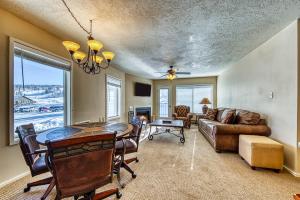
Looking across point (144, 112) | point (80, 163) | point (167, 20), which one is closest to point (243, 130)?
point (167, 20)

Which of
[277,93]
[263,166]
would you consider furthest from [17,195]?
[277,93]

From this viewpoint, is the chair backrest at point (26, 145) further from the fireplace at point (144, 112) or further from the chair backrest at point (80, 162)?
the fireplace at point (144, 112)

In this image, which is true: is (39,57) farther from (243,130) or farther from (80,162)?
(243,130)

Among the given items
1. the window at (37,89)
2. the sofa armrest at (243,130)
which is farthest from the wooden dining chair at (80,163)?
the sofa armrest at (243,130)

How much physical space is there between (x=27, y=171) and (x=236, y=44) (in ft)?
15.3

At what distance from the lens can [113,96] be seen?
5570mm

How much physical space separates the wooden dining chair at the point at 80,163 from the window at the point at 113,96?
377 cm

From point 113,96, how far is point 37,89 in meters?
3.00

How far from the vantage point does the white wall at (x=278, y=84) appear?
2357 millimetres

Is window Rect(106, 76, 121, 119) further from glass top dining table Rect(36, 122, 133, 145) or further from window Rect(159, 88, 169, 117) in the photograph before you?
window Rect(159, 88, 169, 117)

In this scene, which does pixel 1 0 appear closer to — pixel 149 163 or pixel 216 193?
pixel 149 163

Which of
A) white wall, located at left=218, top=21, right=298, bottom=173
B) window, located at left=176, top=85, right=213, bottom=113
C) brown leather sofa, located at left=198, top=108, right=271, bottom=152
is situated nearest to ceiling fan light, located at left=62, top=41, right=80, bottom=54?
brown leather sofa, located at left=198, top=108, right=271, bottom=152

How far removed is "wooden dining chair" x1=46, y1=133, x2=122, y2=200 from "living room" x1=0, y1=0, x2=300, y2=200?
0.02 metres

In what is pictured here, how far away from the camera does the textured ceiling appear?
6.08 ft
